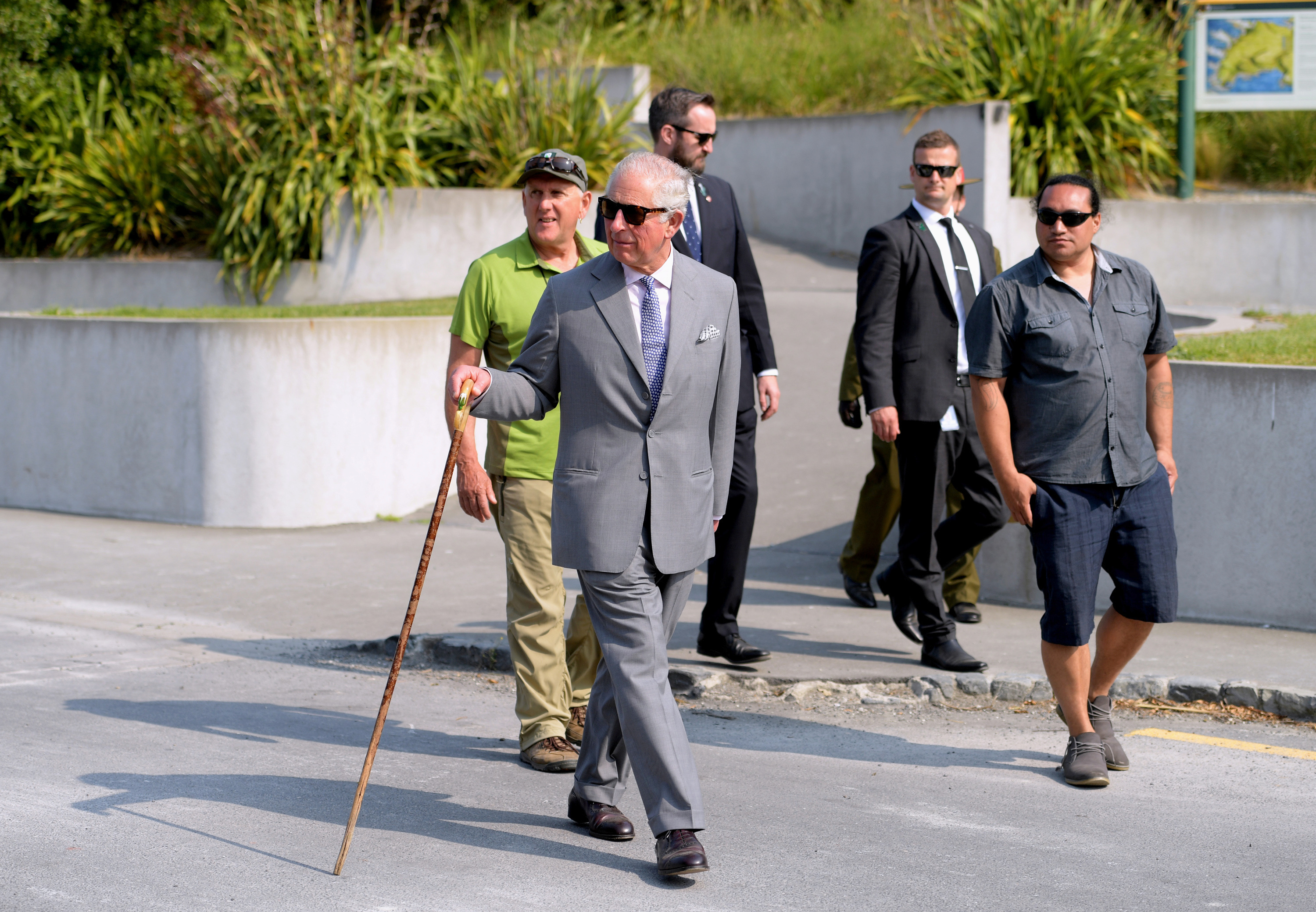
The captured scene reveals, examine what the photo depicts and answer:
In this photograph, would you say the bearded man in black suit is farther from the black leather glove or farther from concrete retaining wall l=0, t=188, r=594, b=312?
concrete retaining wall l=0, t=188, r=594, b=312

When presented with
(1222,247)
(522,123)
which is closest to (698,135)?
(522,123)

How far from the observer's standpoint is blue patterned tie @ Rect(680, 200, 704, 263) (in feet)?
20.3

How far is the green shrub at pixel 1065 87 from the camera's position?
1490 centimetres

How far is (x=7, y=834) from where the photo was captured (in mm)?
4242

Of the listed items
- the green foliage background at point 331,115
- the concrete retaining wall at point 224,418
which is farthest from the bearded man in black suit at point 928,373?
the green foliage background at point 331,115

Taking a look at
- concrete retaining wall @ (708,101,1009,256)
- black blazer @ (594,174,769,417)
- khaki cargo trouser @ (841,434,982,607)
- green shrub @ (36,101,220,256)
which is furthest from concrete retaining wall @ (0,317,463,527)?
concrete retaining wall @ (708,101,1009,256)

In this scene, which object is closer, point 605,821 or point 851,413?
point 605,821

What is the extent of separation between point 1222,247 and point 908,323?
9.07m

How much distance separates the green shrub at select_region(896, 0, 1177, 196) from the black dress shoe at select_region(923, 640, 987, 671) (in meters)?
9.39

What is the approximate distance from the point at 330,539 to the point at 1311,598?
5.55 m

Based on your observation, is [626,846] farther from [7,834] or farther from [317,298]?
[317,298]

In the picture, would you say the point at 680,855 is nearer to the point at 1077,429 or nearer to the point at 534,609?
the point at 534,609

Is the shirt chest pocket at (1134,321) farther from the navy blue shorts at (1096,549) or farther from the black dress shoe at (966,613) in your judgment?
the black dress shoe at (966,613)

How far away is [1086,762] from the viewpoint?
15.8 ft
